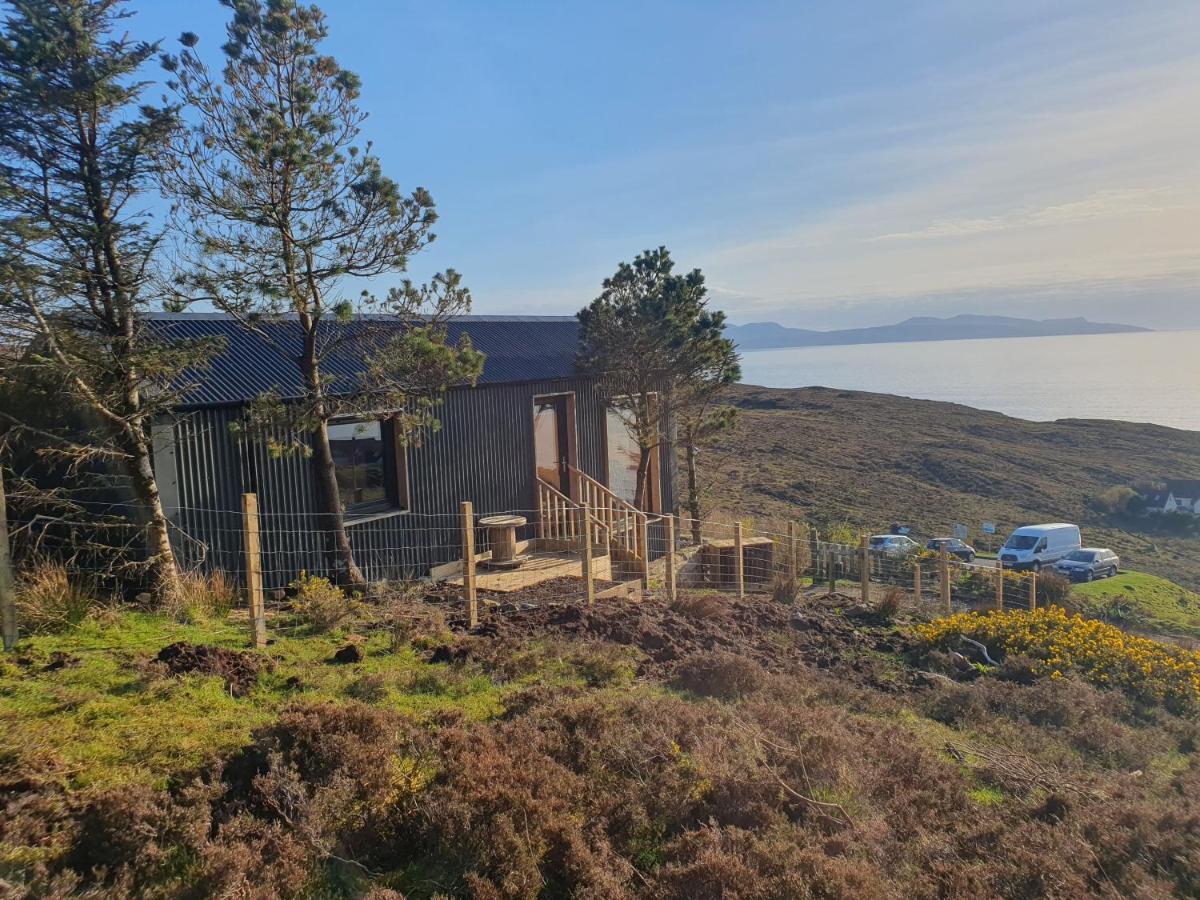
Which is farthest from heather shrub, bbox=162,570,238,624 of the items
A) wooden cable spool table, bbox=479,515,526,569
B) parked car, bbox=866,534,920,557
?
parked car, bbox=866,534,920,557

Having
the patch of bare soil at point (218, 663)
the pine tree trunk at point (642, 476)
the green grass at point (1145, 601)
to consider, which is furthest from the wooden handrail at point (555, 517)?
the green grass at point (1145, 601)

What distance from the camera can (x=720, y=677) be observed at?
21.7 ft

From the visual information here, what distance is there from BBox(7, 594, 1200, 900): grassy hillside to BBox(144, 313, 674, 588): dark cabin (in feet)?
6.46

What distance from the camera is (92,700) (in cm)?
509

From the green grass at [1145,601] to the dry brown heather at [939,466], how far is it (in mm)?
4201

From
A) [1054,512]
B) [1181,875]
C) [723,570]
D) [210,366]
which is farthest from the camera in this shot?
[1054,512]

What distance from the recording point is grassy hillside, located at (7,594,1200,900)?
363cm

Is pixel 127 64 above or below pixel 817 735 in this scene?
above

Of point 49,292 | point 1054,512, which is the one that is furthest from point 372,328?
point 1054,512

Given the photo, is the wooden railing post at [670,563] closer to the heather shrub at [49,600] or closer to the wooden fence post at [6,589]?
the heather shrub at [49,600]

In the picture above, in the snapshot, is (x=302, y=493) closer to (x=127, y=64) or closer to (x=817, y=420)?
(x=127, y=64)

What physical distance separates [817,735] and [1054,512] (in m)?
36.8

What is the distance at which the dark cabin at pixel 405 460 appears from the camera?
8852mm

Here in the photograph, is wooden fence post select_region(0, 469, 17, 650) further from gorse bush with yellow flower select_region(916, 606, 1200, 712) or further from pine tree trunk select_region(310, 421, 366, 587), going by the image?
gorse bush with yellow flower select_region(916, 606, 1200, 712)
